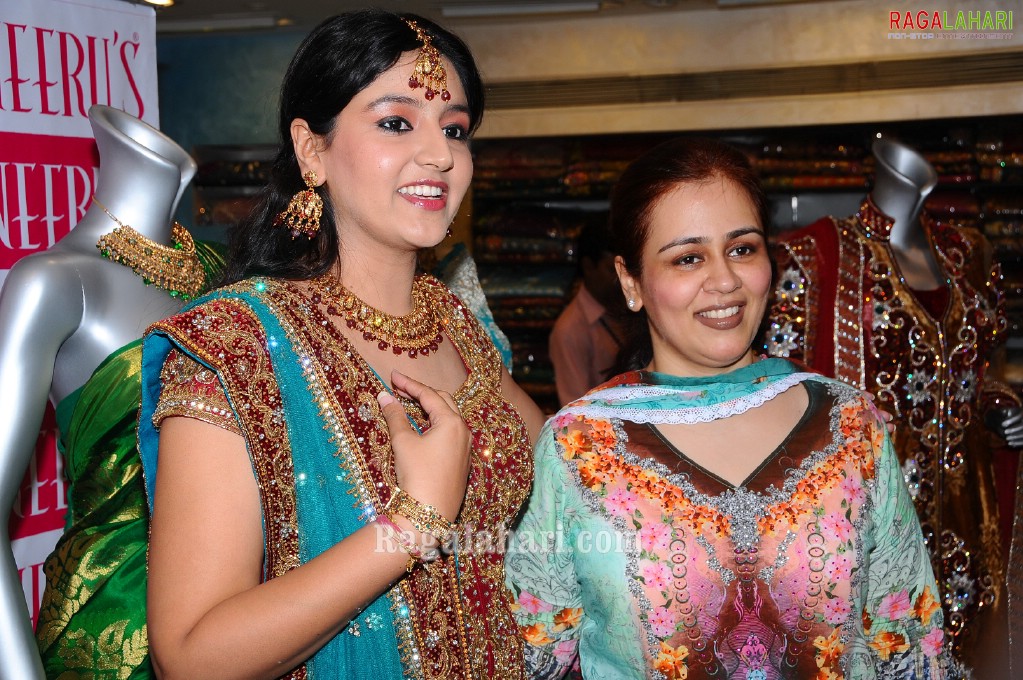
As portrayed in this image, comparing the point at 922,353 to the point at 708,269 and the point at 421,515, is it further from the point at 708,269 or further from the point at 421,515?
the point at 421,515

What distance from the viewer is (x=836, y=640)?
1.40 m

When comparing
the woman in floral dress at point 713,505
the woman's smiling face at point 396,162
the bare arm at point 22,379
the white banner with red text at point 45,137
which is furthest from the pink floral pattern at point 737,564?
the white banner with red text at point 45,137

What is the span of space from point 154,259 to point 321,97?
637 mm

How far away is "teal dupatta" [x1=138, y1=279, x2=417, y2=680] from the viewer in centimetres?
123

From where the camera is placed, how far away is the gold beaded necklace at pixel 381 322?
1.40 metres

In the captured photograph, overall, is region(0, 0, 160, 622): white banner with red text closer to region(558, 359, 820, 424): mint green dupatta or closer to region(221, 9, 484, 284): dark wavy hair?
region(221, 9, 484, 284): dark wavy hair

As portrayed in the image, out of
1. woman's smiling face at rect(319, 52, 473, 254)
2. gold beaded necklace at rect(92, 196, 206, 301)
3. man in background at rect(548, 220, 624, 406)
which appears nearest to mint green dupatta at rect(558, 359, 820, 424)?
woman's smiling face at rect(319, 52, 473, 254)

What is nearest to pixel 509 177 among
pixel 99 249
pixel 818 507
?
pixel 99 249

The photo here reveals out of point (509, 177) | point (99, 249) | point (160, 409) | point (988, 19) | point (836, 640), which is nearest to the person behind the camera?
point (160, 409)

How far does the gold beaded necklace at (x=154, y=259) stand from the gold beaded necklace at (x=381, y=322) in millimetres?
523

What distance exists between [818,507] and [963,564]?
4.37ft

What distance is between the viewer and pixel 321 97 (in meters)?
1.33

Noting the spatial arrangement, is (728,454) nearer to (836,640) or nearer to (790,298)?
(836,640)

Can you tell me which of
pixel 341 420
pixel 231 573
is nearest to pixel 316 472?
pixel 341 420
